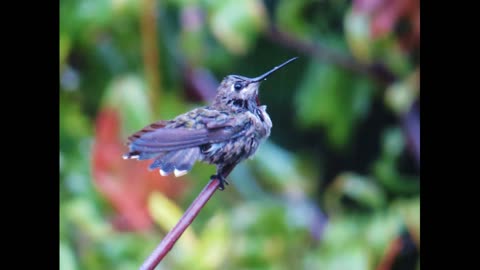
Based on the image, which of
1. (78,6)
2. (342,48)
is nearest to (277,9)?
(342,48)

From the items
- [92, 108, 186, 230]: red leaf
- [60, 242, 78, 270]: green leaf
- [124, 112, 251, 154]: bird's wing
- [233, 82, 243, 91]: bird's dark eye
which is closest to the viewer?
[124, 112, 251, 154]: bird's wing

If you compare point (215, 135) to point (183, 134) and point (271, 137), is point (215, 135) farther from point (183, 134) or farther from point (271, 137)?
point (271, 137)

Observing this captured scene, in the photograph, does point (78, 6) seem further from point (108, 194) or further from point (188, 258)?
point (188, 258)

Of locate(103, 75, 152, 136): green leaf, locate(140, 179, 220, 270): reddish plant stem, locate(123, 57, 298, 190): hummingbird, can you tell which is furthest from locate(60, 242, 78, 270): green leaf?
locate(140, 179, 220, 270): reddish plant stem

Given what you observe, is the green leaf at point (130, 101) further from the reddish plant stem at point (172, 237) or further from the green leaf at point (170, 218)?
the reddish plant stem at point (172, 237)

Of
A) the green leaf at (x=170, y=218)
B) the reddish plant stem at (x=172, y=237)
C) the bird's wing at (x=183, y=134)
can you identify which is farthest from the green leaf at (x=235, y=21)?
the reddish plant stem at (x=172, y=237)

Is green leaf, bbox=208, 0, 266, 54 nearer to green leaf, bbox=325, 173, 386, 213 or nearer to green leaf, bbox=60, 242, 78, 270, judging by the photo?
green leaf, bbox=325, 173, 386, 213
